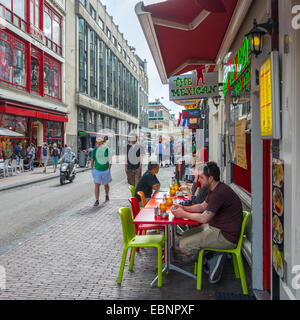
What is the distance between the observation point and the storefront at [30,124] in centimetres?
1881

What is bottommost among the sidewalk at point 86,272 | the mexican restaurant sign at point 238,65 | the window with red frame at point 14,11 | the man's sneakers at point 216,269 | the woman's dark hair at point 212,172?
the sidewalk at point 86,272

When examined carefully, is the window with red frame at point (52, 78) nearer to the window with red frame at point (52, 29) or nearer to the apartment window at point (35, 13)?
the window with red frame at point (52, 29)

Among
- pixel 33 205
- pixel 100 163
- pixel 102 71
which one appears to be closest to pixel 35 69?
pixel 33 205

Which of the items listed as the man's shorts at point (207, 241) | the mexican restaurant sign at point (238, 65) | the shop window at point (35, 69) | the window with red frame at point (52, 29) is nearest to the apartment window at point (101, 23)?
the window with red frame at point (52, 29)

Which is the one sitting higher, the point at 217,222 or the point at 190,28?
the point at 190,28

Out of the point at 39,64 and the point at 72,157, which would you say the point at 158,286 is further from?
the point at 39,64

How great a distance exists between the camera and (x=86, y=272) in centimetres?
442

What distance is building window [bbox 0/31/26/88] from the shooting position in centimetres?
1847

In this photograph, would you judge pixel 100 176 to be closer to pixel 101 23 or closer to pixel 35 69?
pixel 35 69

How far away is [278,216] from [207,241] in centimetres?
115

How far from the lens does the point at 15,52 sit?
19.9m

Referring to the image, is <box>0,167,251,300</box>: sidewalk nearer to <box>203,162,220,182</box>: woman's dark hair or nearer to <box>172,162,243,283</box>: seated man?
<box>172,162,243,283</box>: seated man

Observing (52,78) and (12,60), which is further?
(52,78)

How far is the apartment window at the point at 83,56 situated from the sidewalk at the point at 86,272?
27.2 m
